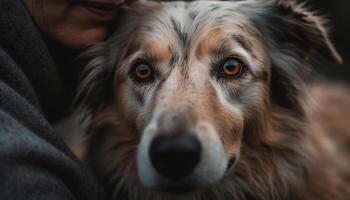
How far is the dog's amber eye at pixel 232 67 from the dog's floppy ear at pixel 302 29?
18.7 inches

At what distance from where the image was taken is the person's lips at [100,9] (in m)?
2.71

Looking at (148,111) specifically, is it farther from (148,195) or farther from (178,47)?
(148,195)

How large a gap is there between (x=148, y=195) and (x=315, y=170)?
1.04 meters

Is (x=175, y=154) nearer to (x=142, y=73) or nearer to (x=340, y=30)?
(x=142, y=73)

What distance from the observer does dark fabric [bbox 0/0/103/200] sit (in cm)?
187

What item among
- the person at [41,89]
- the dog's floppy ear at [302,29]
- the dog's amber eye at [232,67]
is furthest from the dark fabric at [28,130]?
the dog's floppy ear at [302,29]

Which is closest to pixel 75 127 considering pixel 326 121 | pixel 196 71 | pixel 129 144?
pixel 129 144

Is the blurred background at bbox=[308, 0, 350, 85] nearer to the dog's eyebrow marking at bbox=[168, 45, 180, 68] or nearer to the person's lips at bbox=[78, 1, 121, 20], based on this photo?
the person's lips at bbox=[78, 1, 121, 20]

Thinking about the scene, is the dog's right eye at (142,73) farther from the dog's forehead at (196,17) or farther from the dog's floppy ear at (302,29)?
the dog's floppy ear at (302,29)

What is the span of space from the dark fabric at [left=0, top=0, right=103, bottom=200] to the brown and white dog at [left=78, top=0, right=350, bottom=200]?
1.08 feet

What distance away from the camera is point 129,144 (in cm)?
276

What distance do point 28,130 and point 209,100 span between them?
0.80 m

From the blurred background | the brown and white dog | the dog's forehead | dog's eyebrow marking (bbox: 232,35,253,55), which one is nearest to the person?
the brown and white dog

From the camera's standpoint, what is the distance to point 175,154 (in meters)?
2.01
